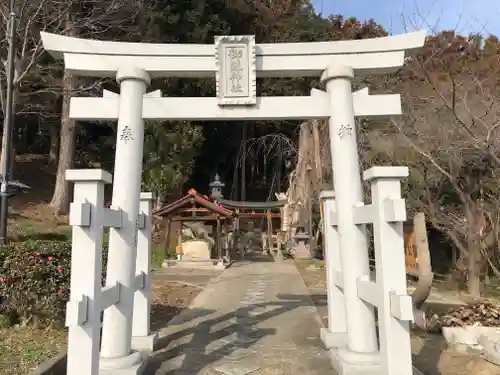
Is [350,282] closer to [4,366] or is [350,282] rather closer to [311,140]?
[4,366]

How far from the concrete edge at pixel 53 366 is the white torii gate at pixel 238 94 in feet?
3.61

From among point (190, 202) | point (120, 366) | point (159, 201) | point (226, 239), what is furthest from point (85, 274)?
point (159, 201)

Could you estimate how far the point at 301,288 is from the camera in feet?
33.1

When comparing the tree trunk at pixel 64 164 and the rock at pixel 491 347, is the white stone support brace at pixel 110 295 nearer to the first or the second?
the rock at pixel 491 347

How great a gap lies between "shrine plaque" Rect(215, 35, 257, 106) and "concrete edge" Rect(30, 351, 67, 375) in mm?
3027

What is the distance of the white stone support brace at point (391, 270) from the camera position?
318 cm

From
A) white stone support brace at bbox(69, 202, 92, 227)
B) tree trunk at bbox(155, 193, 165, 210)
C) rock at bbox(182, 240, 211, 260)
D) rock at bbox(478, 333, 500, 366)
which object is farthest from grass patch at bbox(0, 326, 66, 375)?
tree trunk at bbox(155, 193, 165, 210)

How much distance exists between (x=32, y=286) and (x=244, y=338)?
2765 millimetres

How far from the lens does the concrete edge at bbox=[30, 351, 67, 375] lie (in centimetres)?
378

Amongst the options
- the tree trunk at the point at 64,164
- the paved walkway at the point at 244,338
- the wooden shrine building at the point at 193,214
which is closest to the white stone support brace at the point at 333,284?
the paved walkway at the point at 244,338

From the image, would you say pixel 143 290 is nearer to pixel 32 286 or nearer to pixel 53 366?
pixel 53 366

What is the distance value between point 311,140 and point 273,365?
1270cm

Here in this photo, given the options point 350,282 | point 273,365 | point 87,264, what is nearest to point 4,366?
point 87,264

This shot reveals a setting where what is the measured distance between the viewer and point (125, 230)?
4160 mm
